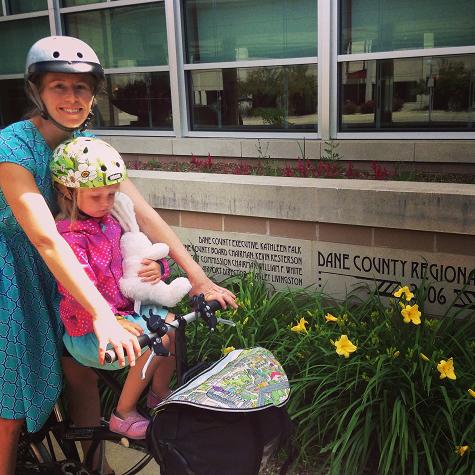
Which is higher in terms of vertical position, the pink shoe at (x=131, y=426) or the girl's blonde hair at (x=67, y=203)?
the girl's blonde hair at (x=67, y=203)

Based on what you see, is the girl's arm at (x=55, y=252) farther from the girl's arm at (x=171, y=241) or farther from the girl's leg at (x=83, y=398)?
the girl's leg at (x=83, y=398)

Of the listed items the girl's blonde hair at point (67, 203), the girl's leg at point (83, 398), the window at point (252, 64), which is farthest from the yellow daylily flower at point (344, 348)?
the window at point (252, 64)

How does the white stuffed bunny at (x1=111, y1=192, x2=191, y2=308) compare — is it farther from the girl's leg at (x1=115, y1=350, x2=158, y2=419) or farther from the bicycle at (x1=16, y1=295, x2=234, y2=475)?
the girl's leg at (x1=115, y1=350, x2=158, y2=419)

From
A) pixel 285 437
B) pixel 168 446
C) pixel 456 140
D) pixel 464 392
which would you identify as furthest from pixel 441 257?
pixel 456 140

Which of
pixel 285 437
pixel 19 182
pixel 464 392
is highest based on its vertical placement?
pixel 19 182

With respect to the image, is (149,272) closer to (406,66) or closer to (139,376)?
(139,376)

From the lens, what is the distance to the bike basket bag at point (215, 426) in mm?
1528

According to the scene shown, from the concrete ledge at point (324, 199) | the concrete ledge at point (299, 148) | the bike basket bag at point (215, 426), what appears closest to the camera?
the bike basket bag at point (215, 426)

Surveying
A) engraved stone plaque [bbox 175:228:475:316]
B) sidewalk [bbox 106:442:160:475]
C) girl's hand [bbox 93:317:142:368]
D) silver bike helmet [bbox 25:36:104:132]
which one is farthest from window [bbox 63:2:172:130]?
girl's hand [bbox 93:317:142:368]

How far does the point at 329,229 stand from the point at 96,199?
1.98 m

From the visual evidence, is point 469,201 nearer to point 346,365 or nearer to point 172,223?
point 346,365

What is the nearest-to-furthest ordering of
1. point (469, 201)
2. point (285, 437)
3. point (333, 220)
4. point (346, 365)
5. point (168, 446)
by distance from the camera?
point (168, 446), point (285, 437), point (346, 365), point (469, 201), point (333, 220)

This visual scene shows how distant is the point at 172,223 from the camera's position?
416 cm

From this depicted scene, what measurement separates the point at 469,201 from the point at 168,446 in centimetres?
223
